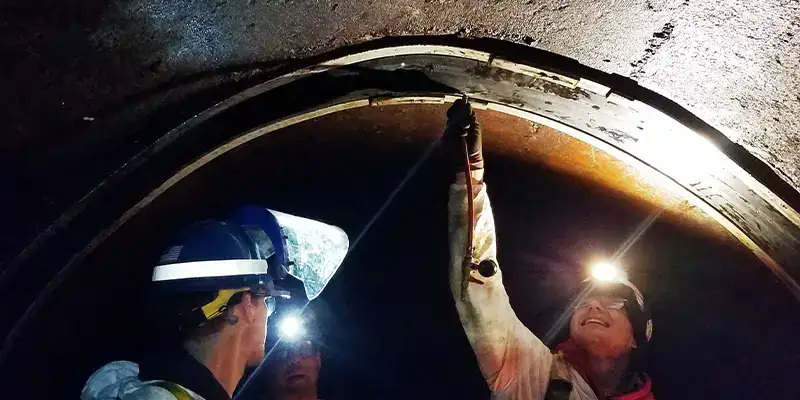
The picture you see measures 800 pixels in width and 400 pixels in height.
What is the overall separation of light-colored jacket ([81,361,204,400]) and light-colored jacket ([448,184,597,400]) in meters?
0.94

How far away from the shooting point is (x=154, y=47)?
178cm

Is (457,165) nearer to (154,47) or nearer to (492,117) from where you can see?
(492,117)

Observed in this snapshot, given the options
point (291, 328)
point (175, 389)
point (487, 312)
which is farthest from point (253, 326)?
point (487, 312)

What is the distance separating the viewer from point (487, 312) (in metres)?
2.18

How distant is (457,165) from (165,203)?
105 cm

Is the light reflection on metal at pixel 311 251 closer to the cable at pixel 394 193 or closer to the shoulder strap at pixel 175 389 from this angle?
the cable at pixel 394 193

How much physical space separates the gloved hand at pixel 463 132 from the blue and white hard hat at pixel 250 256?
20.9 inches

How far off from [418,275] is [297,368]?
0.54 meters

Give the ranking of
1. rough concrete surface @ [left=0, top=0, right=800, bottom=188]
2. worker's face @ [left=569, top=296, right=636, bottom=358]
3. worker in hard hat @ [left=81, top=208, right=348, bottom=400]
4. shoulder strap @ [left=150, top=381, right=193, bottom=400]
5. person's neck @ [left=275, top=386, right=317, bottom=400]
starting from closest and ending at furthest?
rough concrete surface @ [left=0, top=0, right=800, bottom=188] < shoulder strap @ [left=150, top=381, right=193, bottom=400] < worker in hard hat @ [left=81, top=208, right=348, bottom=400] < person's neck @ [left=275, top=386, right=317, bottom=400] < worker's face @ [left=569, top=296, right=636, bottom=358]

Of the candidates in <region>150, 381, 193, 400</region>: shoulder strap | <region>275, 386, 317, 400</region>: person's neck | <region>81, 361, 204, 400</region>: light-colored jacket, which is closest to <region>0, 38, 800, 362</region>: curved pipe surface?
<region>81, 361, 204, 400</region>: light-colored jacket

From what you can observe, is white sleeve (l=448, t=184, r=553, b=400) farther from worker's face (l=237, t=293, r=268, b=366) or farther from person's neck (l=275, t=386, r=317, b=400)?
worker's face (l=237, t=293, r=268, b=366)

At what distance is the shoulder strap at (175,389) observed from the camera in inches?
70.2

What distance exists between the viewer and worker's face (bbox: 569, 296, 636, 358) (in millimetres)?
2236

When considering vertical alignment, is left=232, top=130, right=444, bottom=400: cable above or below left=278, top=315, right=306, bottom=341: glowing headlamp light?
above
